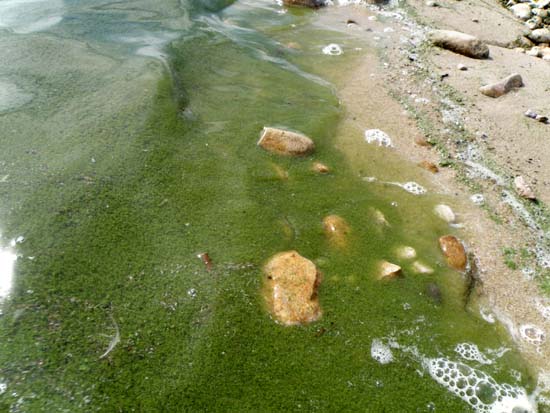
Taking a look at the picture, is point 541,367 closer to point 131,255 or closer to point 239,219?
point 239,219

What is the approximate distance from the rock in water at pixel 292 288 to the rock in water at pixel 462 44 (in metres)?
6.06

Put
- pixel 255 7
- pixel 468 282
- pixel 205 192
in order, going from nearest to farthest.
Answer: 1. pixel 468 282
2. pixel 205 192
3. pixel 255 7

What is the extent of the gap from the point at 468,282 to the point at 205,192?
2.49 m

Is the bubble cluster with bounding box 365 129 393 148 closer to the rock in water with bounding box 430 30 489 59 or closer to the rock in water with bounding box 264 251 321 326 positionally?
the rock in water with bounding box 264 251 321 326

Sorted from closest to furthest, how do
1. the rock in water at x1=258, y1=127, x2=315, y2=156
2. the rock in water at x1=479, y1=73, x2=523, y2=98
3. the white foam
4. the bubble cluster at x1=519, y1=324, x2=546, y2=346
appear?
the white foam → the bubble cluster at x1=519, y1=324, x2=546, y2=346 → the rock in water at x1=258, y1=127, x2=315, y2=156 → the rock in water at x1=479, y1=73, x2=523, y2=98

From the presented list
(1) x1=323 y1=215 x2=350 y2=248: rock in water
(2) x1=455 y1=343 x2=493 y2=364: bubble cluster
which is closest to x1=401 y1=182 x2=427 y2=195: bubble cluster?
(1) x1=323 y1=215 x2=350 y2=248: rock in water

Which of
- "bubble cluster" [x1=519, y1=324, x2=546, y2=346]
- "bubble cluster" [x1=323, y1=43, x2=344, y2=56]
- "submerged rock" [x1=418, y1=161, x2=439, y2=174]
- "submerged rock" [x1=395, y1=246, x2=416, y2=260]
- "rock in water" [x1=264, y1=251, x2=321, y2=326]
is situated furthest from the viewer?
"bubble cluster" [x1=323, y1=43, x2=344, y2=56]

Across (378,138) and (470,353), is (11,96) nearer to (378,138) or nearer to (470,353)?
(378,138)

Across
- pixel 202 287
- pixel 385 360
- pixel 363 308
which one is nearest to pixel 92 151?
pixel 202 287

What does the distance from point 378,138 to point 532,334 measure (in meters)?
2.69

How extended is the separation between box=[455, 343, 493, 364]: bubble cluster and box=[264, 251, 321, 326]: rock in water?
111cm

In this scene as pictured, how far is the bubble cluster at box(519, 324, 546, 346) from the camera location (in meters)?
3.29

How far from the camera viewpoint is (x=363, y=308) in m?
3.19

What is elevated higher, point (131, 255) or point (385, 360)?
point (131, 255)
